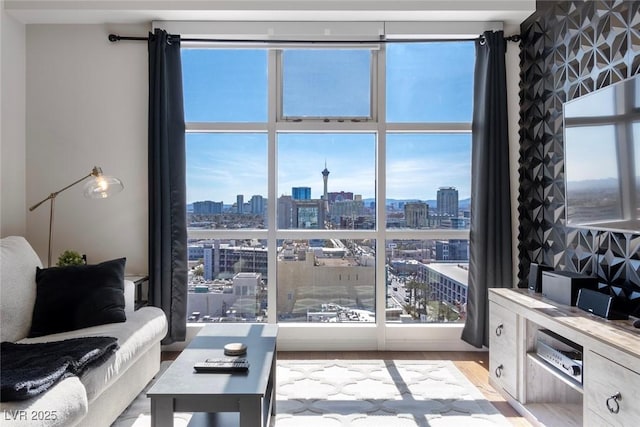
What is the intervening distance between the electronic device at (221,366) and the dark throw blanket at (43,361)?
549 millimetres

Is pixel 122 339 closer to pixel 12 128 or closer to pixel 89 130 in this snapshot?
pixel 89 130

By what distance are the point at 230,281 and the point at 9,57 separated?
247 centimetres

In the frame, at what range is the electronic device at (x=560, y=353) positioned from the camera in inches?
78.0

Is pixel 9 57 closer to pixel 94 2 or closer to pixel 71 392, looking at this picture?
pixel 94 2

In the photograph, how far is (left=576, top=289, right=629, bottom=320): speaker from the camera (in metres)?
2.02

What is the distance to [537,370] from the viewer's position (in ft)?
7.69

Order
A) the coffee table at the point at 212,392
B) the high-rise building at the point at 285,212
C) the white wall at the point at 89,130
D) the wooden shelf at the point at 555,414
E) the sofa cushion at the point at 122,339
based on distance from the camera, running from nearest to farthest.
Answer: the coffee table at the point at 212,392, the sofa cushion at the point at 122,339, the wooden shelf at the point at 555,414, the white wall at the point at 89,130, the high-rise building at the point at 285,212

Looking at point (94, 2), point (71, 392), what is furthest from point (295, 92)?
point (71, 392)

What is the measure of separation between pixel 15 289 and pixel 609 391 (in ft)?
9.92

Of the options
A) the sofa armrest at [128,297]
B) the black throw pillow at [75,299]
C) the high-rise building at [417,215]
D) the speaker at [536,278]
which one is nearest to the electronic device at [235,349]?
the black throw pillow at [75,299]

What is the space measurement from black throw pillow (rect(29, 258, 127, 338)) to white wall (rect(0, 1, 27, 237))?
3.35 feet

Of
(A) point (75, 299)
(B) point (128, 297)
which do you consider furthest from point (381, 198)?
(A) point (75, 299)

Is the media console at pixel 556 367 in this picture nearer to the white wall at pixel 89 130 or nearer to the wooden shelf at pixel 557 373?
the wooden shelf at pixel 557 373

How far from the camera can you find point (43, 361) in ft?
5.98
